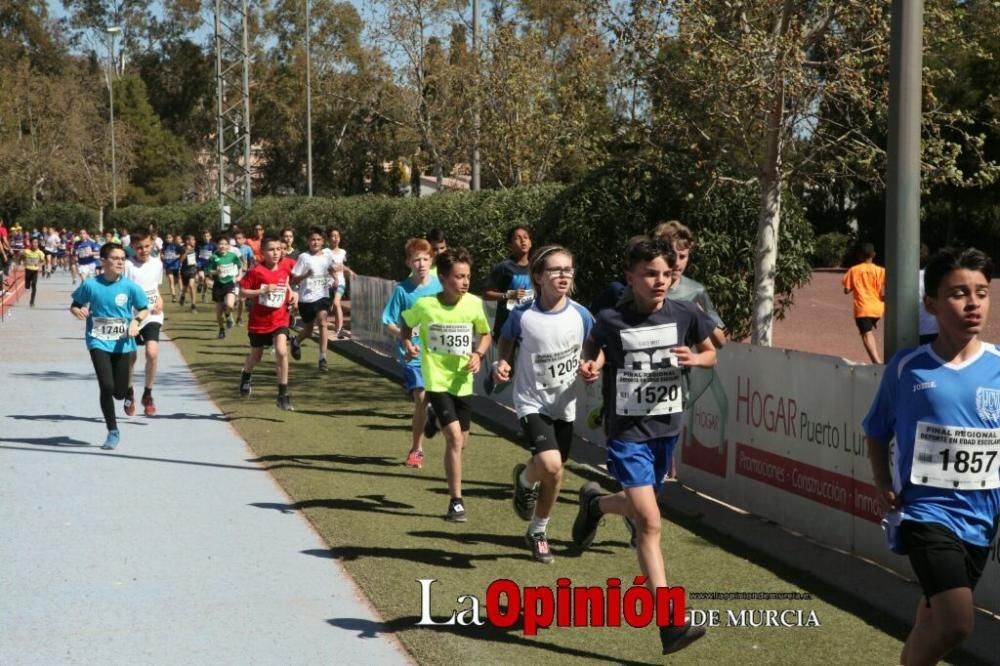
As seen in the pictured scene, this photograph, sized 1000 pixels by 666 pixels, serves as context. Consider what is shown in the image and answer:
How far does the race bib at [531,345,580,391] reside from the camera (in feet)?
26.3

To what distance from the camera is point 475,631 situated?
6.62m

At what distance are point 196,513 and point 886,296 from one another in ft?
15.8

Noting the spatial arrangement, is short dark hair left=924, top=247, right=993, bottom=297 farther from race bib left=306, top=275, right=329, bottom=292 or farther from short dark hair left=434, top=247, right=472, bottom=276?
race bib left=306, top=275, right=329, bottom=292

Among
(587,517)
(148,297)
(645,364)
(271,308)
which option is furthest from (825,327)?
(645,364)

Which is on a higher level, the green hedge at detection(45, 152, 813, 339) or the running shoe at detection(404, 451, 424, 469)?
the green hedge at detection(45, 152, 813, 339)

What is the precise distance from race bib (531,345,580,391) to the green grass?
3.29 feet

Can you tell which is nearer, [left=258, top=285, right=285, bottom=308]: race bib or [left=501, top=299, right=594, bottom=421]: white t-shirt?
[left=501, top=299, right=594, bottom=421]: white t-shirt

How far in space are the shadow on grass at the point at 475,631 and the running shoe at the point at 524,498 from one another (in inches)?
56.2

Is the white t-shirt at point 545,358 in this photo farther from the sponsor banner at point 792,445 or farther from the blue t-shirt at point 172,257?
the blue t-shirt at point 172,257

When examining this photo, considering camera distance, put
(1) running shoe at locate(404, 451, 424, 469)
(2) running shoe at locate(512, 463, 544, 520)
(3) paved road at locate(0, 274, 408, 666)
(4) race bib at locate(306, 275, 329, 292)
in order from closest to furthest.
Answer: (3) paved road at locate(0, 274, 408, 666)
(2) running shoe at locate(512, 463, 544, 520)
(1) running shoe at locate(404, 451, 424, 469)
(4) race bib at locate(306, 275, 329, 292)

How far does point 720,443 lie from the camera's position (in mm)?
10109

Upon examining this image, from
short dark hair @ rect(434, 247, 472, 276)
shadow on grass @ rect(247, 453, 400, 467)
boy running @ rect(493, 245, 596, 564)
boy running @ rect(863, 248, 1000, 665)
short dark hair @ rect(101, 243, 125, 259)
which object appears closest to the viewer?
boy running @ rect(863, 248, 1000, 665)

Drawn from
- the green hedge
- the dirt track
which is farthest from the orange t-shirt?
the green hedge

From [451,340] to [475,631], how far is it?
10.4 feet
